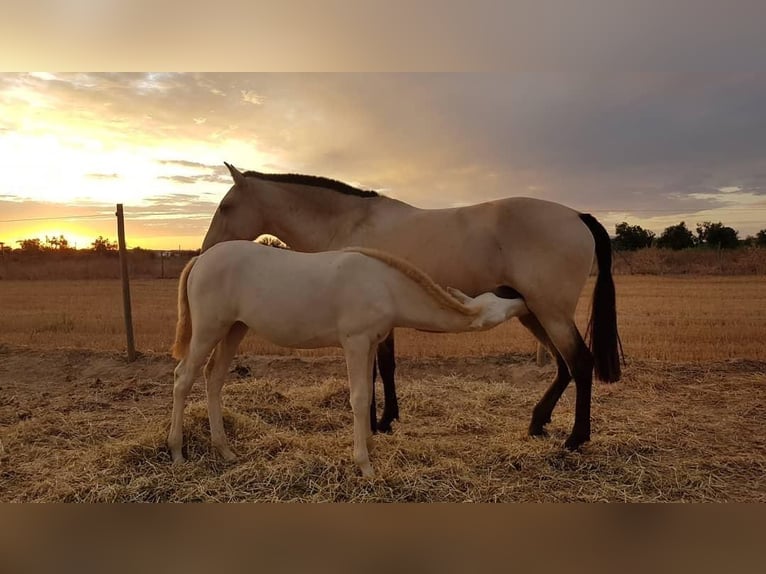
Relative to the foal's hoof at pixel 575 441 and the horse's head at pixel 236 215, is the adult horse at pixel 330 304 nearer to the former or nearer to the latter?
the horse's head at pixel 236 215

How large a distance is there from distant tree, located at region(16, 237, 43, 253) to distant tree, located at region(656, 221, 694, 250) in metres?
6.95

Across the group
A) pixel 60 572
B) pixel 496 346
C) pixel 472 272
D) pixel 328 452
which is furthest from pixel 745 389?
pixel 60 572

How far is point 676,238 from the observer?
5344mm

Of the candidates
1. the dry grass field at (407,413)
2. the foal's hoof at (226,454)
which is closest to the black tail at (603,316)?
the dry grass field at (407,413)

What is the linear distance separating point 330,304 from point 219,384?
1.07 metres

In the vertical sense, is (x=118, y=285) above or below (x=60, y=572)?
above

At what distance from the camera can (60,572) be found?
232 centimetres

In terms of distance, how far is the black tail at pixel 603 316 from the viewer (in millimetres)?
3574

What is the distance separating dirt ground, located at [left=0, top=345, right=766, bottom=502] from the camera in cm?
294

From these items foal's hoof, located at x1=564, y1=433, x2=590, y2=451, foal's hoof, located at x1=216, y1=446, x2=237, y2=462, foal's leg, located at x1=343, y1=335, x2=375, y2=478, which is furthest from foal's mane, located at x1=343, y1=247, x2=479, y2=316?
foal's hoof, located at x1=216, y1=446, x2=237, y2=462

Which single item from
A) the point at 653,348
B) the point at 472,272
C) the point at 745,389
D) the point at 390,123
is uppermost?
the point at 390,123

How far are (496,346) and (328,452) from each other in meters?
3.49

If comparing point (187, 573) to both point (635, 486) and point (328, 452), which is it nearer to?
point (328, 452)

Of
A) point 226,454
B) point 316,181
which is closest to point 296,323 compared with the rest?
point 226,454
